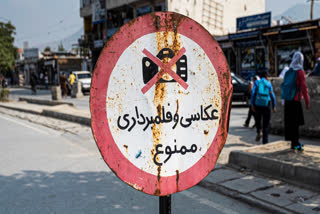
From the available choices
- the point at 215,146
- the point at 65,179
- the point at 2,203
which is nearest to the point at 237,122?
the point at 65,179

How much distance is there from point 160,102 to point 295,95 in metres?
4.92

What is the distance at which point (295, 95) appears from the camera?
5973mm

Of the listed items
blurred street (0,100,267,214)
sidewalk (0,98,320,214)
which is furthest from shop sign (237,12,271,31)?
sidewalk (0,98,320,214)

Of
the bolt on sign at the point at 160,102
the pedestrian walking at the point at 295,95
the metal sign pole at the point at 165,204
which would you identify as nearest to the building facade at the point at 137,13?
the pedestrian walking at the point at 295,95

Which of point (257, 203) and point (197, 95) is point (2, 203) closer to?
point (257, 203)

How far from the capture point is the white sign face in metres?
1.56

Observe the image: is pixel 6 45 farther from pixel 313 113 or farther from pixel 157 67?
pixel 157 67

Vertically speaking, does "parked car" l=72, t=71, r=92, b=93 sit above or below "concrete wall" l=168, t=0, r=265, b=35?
below

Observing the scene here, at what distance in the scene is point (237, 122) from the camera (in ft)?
35.4

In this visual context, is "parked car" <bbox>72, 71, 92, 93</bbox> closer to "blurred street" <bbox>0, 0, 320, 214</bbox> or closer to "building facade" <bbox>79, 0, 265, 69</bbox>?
"building facade" <bbox>79, 0, 265, 69</bbox>

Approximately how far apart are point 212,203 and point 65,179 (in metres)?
2.25

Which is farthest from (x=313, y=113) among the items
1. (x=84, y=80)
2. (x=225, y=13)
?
(x=225, y=13)

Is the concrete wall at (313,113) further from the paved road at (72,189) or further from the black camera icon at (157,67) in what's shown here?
the black camera icon at (157,67)

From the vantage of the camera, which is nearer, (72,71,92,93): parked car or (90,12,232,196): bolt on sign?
(90,12,232,196): bolt on sign
